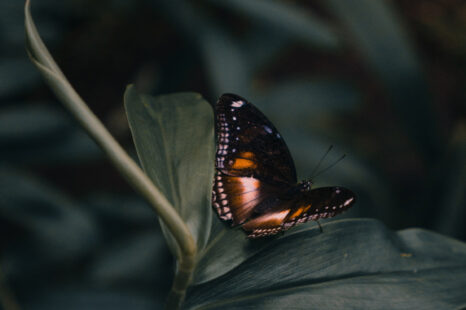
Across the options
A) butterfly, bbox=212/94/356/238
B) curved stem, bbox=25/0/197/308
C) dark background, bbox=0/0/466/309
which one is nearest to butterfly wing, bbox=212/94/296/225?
butterfly, bbox=212/94/356/238

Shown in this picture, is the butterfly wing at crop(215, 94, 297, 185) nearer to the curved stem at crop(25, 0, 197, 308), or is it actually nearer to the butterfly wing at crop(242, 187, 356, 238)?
the butterfly wing at crop(242, 187, 356, 238)

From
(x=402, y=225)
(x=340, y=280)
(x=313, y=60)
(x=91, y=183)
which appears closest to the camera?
(x=340, y=280)

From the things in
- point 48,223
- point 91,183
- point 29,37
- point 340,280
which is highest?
point 29,37

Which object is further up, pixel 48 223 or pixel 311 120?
pixel 311 120

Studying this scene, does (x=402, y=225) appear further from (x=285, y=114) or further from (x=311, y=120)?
(x=311, y=120)

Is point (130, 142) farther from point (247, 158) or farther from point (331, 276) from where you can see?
point (331, 276)

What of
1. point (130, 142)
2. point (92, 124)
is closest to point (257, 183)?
point (92, 124)

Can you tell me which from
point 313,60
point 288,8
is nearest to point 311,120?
point 313,60

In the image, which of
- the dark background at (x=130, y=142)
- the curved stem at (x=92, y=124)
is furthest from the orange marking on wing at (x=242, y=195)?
the dark background at (x=130, y=142)
